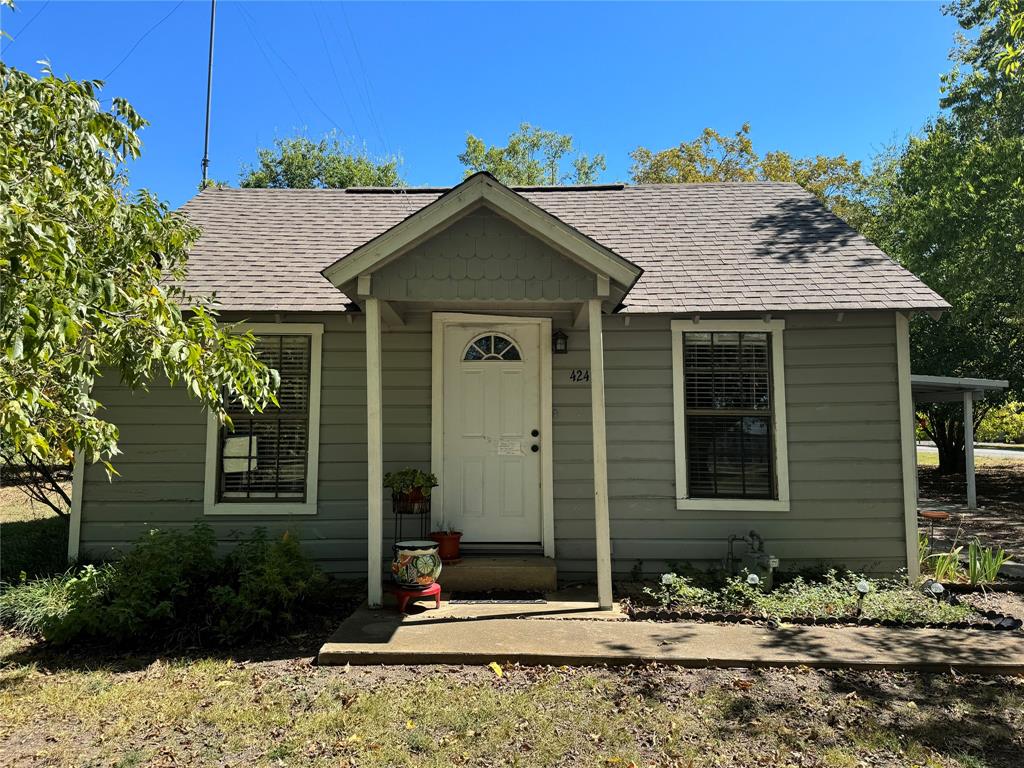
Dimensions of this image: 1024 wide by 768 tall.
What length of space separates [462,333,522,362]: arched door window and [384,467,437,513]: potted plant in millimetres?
1335

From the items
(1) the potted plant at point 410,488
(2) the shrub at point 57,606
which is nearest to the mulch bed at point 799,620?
(1) the potted plant at point 410,488

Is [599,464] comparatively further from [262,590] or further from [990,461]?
[990,461]

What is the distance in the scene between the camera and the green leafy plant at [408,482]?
5516 millimetres

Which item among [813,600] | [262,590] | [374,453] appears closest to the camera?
[262,590]

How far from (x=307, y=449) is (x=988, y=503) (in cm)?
1333

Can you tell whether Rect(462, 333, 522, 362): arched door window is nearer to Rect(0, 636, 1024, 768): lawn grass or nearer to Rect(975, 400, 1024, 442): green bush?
Rect(0, 636, 1024, 768): lawn grass

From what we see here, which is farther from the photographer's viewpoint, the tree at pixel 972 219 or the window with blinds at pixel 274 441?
the tree at pixel 972 219

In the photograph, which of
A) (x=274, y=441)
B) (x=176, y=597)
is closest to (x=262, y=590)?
→ (x=176, y=597)

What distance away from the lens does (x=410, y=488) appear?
552cm

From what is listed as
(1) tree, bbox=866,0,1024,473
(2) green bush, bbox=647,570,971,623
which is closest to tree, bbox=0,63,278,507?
(2) green bush, bbox=647,570,971,623

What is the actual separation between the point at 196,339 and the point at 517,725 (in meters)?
2.79

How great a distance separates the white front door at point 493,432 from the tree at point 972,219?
946 cm

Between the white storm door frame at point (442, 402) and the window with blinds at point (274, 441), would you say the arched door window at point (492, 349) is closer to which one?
the white storm door frame at point (442, 402)

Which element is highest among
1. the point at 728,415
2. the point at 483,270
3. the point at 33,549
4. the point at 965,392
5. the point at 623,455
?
the point at 483,270
